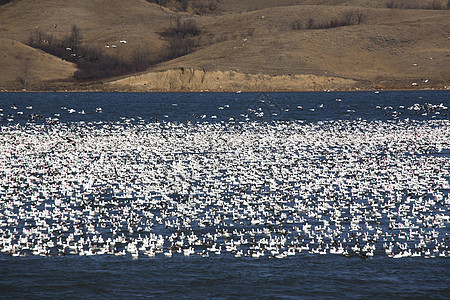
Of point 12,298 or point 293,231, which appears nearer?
point 12,298

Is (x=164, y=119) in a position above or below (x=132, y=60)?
below

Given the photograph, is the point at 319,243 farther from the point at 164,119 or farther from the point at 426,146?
the point at 164,119

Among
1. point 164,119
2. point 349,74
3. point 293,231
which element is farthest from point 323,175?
point 349,74

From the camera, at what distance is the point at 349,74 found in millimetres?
137875

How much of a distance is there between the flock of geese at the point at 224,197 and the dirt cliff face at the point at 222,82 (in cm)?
8741

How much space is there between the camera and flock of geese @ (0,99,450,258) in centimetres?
1864

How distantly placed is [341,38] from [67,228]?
146 meters

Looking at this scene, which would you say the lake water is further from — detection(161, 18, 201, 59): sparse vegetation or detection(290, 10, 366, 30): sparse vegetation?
detection(290, 10, 366, 30): sparse vegetation

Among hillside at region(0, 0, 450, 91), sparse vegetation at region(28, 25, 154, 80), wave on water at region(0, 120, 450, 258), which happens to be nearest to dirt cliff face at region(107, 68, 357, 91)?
hillside at region(0, 0, 450, 91)

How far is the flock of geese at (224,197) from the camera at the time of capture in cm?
1864

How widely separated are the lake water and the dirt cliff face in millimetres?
89035

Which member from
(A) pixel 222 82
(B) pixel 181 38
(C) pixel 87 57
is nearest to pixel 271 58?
(A) pixel 222 82

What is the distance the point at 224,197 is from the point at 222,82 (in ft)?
361

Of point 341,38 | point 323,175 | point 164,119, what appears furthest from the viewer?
point 341,38
